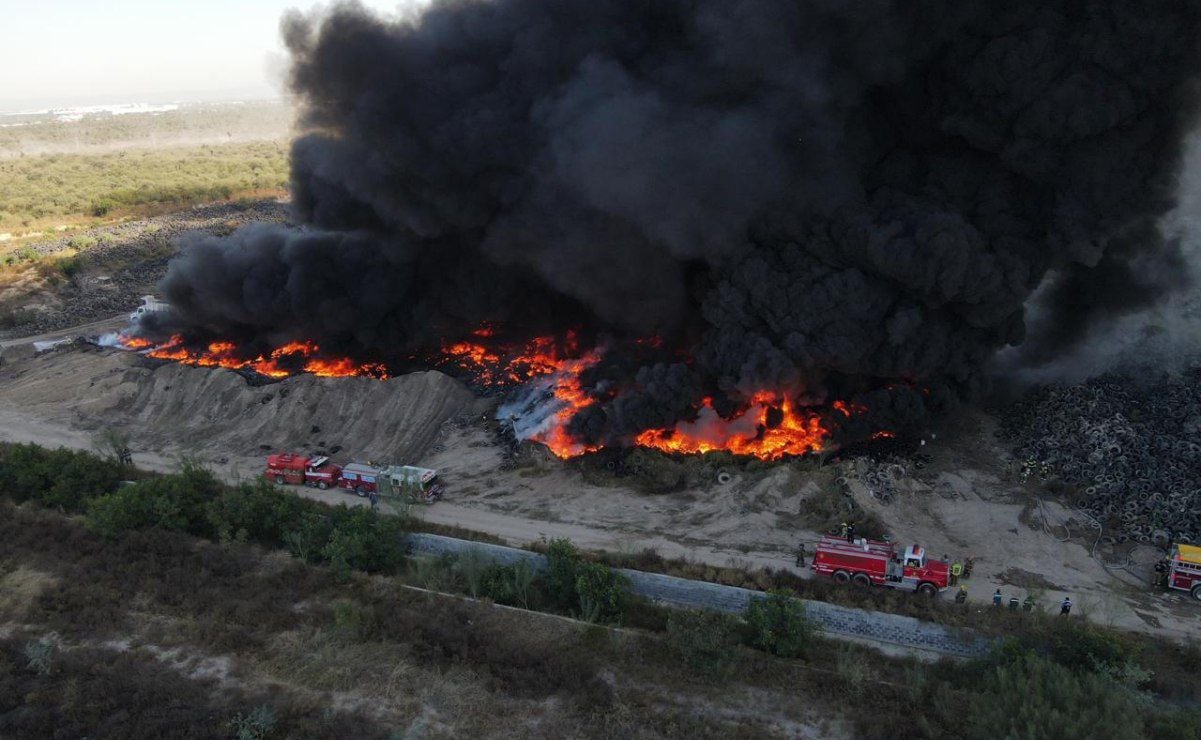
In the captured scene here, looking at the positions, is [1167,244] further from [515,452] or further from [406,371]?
[406,371]

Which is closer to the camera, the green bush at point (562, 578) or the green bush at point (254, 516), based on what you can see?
the green bush at point (562, 578)

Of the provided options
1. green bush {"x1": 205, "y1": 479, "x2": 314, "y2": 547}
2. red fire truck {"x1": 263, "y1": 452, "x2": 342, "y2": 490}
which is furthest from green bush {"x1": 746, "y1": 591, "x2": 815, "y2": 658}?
red fire truck {"x1": 263, "y1": 452, "x2": 342, "y2": 490}

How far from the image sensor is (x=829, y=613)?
21.1 metres

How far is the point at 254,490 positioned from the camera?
87.9 ft

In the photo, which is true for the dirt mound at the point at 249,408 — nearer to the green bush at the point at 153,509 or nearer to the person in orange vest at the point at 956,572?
the green bush at the point at 153,509

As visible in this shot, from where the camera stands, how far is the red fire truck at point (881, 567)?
22469mm

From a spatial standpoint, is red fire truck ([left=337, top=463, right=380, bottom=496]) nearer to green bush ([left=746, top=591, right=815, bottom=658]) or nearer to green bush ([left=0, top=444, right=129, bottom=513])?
green bush ([left=0, top=444, right=129, bottom=513])

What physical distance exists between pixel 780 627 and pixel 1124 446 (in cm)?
1776

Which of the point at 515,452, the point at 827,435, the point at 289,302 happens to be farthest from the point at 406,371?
the point at 827,435

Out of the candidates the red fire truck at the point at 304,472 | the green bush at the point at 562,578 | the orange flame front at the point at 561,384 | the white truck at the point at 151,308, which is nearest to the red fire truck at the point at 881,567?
the green bush at the point at 562,578

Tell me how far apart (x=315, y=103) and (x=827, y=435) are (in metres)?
27.1

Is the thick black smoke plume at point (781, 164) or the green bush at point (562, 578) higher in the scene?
the thick black smoke plume at point (781, 164)

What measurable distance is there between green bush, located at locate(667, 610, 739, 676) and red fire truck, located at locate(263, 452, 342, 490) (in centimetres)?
1686

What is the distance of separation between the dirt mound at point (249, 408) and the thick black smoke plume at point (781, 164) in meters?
8.00
